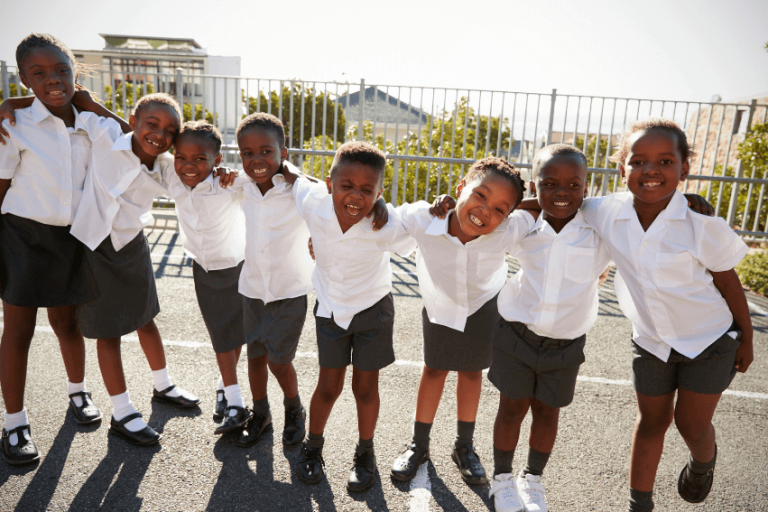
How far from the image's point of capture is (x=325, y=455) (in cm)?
261

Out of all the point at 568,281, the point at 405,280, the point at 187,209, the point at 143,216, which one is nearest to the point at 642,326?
the point at 568,281

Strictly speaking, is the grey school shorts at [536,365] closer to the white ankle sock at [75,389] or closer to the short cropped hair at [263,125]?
the short cropped hair at [263,125]

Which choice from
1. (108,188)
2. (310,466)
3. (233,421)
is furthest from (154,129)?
(310,466)

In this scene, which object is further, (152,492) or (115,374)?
(115,374)

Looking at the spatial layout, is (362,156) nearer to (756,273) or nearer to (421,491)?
(421,491)

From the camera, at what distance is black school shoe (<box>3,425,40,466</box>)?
2389 millimetres

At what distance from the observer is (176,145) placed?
2568 millimetres

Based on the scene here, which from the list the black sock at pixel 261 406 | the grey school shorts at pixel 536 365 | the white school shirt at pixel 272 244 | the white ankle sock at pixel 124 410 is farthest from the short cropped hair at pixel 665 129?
the white ankle sock at pixel 124 410

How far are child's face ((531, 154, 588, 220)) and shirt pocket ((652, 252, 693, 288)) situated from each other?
405 millimetres

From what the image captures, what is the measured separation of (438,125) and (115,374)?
26.4 ft

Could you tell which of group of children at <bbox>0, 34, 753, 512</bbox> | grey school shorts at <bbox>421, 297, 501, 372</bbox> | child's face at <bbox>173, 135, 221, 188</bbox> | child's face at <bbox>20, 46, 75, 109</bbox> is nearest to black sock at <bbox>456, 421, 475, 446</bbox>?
group of children at <bbox>0, 34, 753, 512</bbox>

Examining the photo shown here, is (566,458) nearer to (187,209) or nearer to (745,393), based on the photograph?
(745,393)

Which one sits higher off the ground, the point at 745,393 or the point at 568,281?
the point at 568,281

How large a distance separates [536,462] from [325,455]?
1090 millimetres
